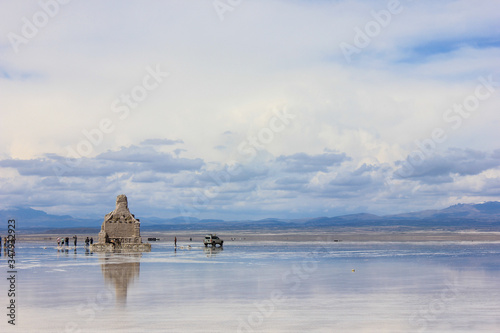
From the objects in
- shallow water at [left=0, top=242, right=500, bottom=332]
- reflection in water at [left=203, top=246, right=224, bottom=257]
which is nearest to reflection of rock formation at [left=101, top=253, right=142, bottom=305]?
shallow water at [left=0, top=242, right=500, bottom=332]

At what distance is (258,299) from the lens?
25.6m

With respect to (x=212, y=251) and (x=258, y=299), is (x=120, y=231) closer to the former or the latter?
(x=212, y=251)

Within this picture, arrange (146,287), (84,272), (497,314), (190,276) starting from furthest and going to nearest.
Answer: (84,272) < (190,276) < (146,287) < (497,314)

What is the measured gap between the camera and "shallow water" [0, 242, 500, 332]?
1991 cm

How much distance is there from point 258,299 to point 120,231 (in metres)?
44.7

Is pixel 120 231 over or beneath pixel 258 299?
over

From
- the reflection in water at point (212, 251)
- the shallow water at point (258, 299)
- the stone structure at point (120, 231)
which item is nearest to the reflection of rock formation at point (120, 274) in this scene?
the shallow water at point (258, 299)

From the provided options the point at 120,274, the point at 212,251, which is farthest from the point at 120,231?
the point at 120,274

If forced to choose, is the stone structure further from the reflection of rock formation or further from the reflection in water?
the reflection of rock formation

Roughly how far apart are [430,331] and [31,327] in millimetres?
13291

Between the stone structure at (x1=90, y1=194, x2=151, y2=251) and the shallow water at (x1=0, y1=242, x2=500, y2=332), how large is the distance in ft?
84.8

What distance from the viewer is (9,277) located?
35531 mm

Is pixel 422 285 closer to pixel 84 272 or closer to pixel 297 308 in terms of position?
pixel 297 308

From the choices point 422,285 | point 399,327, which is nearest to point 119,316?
point 399,327
